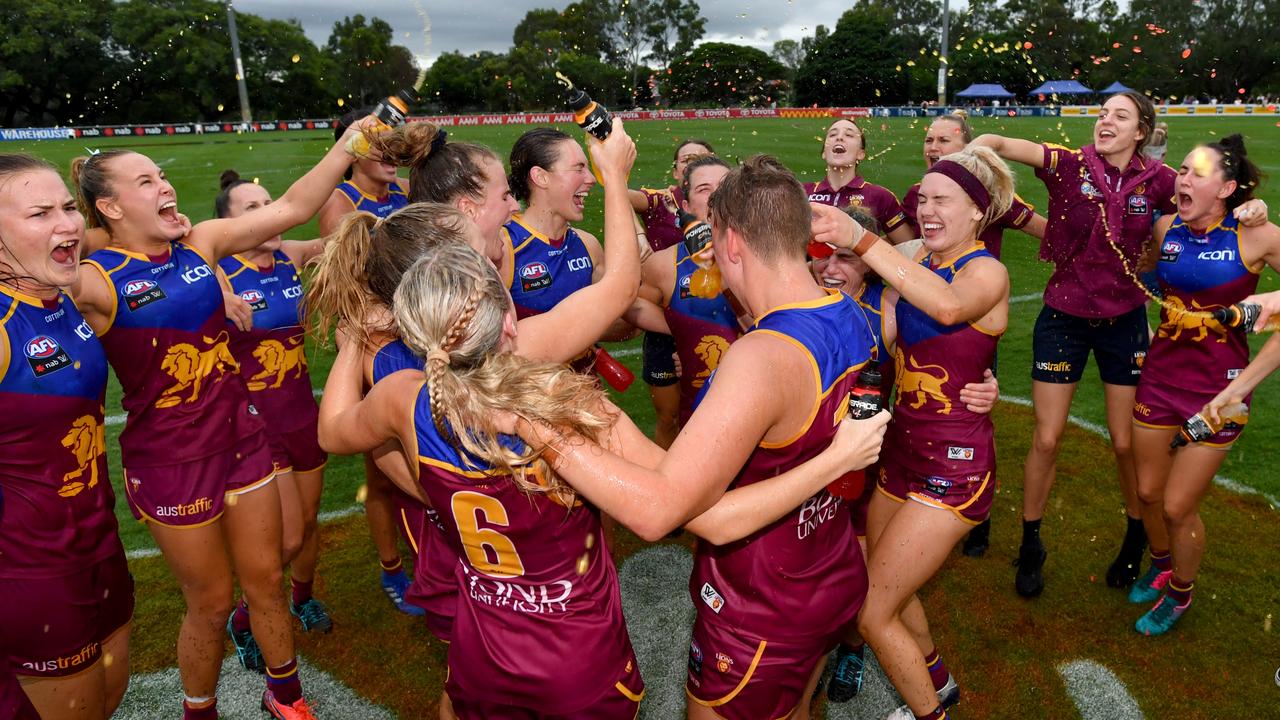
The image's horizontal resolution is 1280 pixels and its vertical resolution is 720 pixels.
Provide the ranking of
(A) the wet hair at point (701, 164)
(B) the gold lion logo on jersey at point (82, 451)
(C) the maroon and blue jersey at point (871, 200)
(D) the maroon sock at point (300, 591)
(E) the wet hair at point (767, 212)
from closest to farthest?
(E) the wet hair at point (767, 212) < (B) the gold lion logo on jersey at point (82, 451) < (D) the maroon sock at point (300, 591) < (A) the wet hair at point (701, 164) < (C) the maroon and blue jersey at point (871, 200)

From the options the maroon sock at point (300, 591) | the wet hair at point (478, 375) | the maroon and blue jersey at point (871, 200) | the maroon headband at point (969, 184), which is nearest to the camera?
the wet hair at point (478, 375)

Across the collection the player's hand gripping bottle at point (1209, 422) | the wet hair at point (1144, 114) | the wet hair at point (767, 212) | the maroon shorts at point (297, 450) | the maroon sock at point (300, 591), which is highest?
the wet hair at point (1144, 114)

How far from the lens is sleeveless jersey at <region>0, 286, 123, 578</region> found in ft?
10.0

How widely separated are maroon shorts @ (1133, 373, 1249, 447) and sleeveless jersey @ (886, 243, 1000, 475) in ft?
5.54

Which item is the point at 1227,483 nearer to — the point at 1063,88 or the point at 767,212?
the point at 767,212

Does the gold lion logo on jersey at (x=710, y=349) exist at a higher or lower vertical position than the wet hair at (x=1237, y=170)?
lower

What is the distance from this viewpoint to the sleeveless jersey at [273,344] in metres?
4.79

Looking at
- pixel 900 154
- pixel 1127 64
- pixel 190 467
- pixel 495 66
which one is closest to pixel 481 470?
pixel 190 467

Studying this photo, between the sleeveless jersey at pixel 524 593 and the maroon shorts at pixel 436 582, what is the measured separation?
74cm

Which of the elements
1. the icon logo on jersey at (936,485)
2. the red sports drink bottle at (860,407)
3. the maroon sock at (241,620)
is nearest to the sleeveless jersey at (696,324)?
the icon logo on jersey at (936,485)

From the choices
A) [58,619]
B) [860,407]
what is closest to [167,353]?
[58,619]

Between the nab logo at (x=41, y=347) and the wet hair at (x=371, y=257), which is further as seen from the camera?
the nab logo at (x=41, y=347)

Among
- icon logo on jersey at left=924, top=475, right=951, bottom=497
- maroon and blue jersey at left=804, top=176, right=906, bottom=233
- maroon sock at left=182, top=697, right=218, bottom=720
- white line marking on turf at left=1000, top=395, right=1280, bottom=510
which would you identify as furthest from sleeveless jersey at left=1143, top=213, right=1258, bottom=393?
maroon sock at left=182, top=697, right=218, bottom=720

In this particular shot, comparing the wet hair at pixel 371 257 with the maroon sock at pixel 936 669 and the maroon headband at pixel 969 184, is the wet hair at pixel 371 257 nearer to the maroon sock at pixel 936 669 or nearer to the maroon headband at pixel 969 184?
the maroon headband at pixel 969 184
